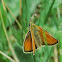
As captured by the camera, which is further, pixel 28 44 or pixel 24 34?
pixel 24 34

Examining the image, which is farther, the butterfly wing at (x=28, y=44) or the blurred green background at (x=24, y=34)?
the blurred green background at (x=24, y=34)

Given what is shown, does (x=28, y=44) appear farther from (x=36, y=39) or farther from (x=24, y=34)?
(x=24, y=34)

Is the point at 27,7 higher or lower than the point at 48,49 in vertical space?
higher

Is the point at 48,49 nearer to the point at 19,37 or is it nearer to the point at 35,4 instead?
the point at 19,37

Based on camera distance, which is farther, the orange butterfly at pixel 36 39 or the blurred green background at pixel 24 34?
the blurred green background at pixel 24 34

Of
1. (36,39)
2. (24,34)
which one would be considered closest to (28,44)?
(36,39)

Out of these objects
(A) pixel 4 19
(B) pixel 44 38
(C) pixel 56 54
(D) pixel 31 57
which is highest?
(A) pixel 4 19

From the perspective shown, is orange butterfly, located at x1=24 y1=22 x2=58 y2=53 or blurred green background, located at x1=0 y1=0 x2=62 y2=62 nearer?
orange butterfly, located at x1=24 y1=22 x2=58 y2=53

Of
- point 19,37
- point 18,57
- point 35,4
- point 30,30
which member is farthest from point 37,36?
point 35,4
